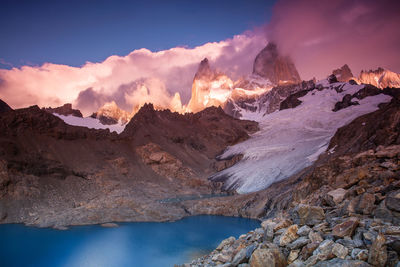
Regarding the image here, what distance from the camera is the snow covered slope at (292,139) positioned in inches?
2534

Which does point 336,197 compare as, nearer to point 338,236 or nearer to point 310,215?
point 310,215

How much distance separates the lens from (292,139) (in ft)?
362

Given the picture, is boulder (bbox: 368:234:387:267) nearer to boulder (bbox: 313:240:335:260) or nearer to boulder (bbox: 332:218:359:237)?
boulder (bbox: 313:240:335:260)

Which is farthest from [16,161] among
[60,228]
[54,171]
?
[60,228]

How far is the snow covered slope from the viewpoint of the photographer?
6438cm

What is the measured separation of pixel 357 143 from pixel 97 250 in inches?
1373

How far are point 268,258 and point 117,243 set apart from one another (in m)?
29.4

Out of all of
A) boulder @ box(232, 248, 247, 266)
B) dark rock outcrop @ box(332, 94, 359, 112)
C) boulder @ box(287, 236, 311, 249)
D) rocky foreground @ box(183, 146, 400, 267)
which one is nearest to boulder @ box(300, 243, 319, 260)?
rocky foreground @ box(183, 146, 400, 267)

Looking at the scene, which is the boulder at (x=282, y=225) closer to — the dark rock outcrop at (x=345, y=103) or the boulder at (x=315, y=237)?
the boulder at (x=315, y=237)

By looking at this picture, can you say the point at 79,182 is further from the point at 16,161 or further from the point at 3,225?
the point at 3,225

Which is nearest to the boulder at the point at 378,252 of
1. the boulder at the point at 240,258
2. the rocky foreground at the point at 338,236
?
the rocky foreground at the point at 338,236

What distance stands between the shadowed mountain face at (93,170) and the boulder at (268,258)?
3824 cm

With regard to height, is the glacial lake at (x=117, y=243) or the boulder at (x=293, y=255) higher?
the boulder at (x=293, y=255)

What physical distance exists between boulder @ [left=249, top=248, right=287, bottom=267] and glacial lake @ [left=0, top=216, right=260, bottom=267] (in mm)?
20316
